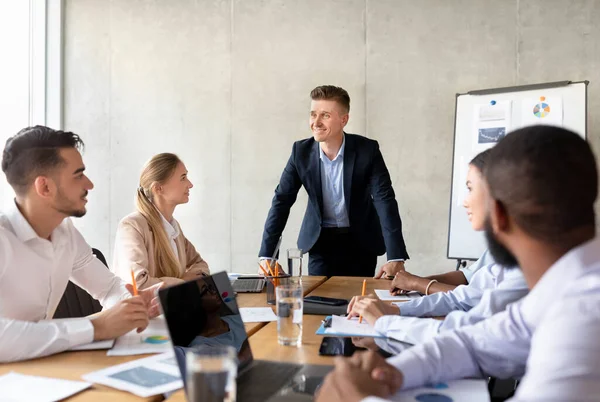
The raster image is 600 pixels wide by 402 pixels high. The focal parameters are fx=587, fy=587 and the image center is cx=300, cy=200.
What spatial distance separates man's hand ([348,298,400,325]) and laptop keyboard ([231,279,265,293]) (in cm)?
80

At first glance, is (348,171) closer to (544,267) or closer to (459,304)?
Result: (459,304)

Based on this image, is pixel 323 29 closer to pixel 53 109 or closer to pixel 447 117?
pixel 447 117

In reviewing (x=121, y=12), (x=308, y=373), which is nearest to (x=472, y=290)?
(x=308, y=373)

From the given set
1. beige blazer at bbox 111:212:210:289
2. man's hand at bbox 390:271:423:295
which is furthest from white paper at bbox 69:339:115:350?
man's hand at bbox 390:271:423:295

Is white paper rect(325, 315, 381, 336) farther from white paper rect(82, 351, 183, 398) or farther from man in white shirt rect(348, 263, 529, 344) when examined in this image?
white paper rect(82, 351, 183, 398)

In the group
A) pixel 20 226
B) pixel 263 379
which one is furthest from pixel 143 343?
pixel 20 226

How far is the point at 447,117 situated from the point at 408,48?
67 cm

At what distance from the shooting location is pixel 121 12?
5438 millimetres

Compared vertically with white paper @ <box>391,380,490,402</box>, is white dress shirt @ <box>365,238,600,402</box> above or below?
above

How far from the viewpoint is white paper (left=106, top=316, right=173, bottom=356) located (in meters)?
1.56

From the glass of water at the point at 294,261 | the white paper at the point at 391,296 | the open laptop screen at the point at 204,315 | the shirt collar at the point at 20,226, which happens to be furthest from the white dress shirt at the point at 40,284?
the white paper at the point at 391,296

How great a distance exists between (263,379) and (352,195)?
240 cm

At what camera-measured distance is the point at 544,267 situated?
1.12m

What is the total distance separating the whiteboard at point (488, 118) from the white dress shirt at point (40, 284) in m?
2.91
